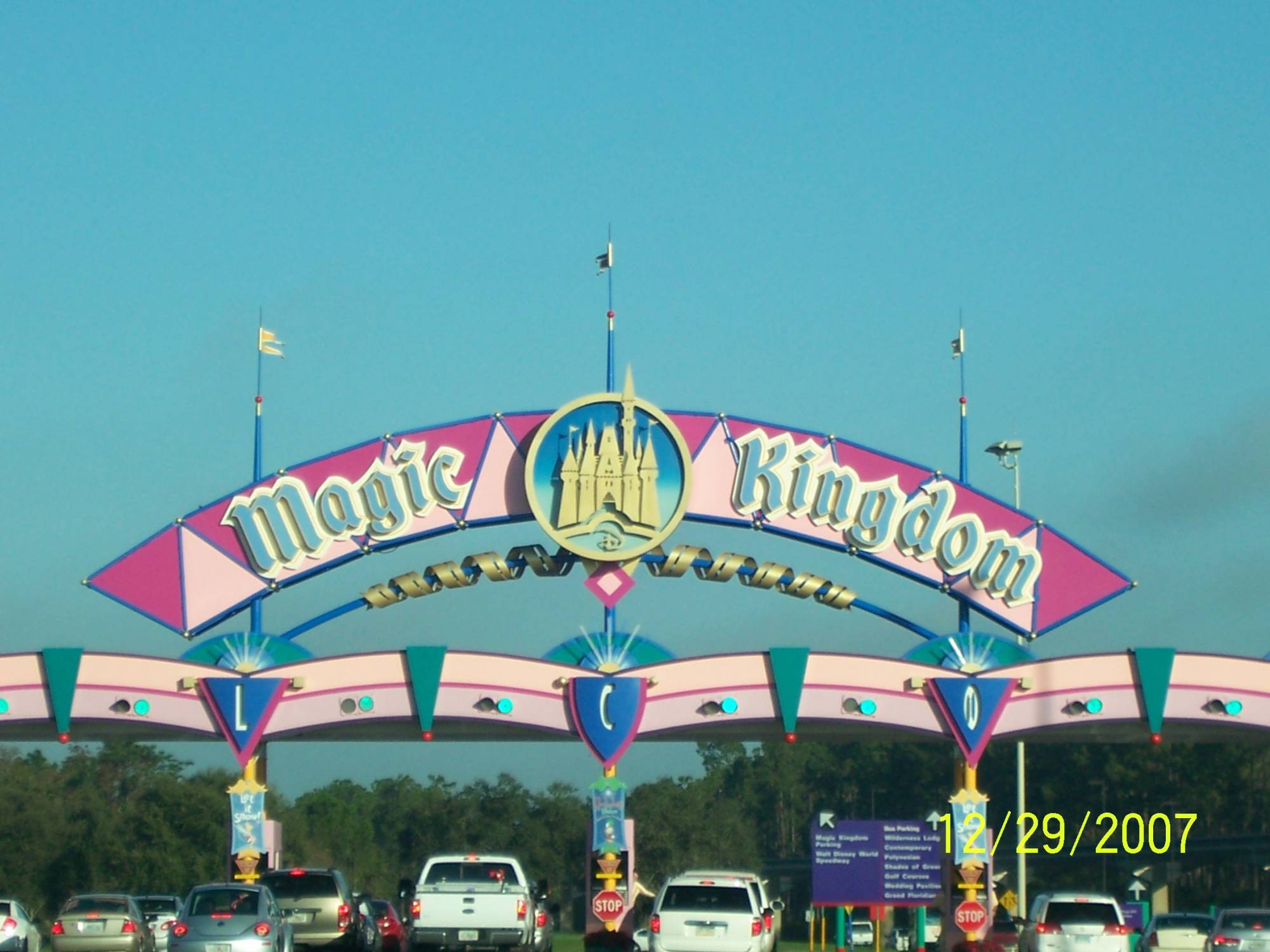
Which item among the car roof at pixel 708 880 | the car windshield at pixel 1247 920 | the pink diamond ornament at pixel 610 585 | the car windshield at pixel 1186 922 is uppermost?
the pink diamond ornament at pixel 610 585

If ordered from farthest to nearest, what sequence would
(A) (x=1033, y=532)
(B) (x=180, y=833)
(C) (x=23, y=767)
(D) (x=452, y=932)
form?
(C) (x=23, y=767)
(B) (x=180, y=833)
(A) (x=1033, y=532)
(D) (x=452, y=932)

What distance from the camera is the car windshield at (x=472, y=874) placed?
31.1 m

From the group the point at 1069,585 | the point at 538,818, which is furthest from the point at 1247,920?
the point at 538,818

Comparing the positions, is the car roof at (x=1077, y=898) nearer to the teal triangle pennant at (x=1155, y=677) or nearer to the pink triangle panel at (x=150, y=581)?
the teal triangle pennant at (x=1155, y=677)

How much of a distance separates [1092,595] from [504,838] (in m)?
59.3

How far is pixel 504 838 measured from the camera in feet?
306

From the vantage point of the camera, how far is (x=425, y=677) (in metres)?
35.7

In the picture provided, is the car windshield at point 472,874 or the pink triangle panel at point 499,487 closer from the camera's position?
the car windshield at point 472,874

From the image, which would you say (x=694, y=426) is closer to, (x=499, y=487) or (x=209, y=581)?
(x=499, y=487)

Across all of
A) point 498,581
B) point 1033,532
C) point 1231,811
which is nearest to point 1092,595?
point 1033,532

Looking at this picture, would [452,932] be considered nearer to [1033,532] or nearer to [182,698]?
[182,698]

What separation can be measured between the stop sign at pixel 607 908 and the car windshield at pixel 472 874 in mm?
3856

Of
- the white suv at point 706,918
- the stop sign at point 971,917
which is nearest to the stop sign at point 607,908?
the white suv at point 706,918

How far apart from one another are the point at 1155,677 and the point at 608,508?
11.2m
